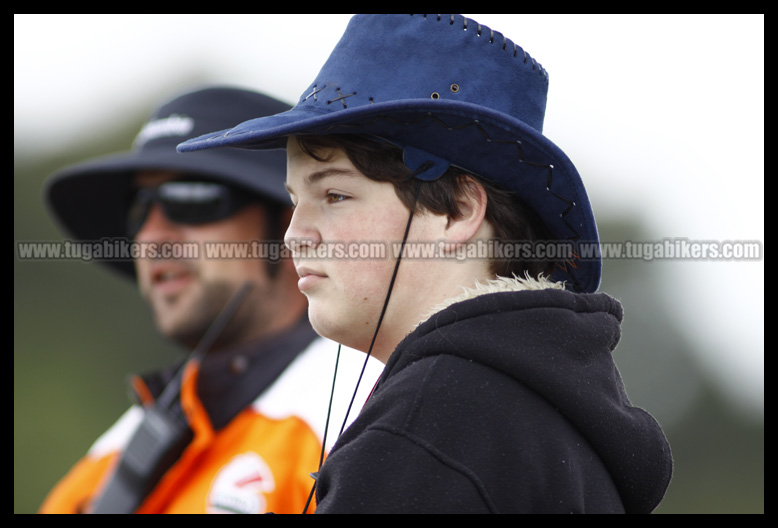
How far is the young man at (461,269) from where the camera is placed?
1.71 m

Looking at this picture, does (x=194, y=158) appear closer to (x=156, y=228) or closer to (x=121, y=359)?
(x=156, y=228)

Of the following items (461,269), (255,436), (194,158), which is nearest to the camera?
(461,269)

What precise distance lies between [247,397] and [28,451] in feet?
31.0

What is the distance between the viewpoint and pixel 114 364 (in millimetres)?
13859

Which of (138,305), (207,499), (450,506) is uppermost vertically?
(450,506)

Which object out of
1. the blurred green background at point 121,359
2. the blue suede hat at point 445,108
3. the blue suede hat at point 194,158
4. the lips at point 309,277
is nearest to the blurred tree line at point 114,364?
the blurred green background at point 121,359

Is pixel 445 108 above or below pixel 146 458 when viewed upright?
above

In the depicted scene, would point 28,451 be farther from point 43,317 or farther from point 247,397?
point 247,397

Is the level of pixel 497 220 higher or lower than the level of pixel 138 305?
higher

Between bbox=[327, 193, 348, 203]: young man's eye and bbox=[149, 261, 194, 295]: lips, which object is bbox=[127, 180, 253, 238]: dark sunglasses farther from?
bbox=[327, 193, 348, 203]: young man's eye

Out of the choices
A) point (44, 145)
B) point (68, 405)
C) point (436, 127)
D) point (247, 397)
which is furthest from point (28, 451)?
point (436, 127)

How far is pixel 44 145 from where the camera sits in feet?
50.7

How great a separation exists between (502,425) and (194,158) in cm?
280

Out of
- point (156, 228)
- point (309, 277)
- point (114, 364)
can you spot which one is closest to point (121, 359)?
point (114, 364)
